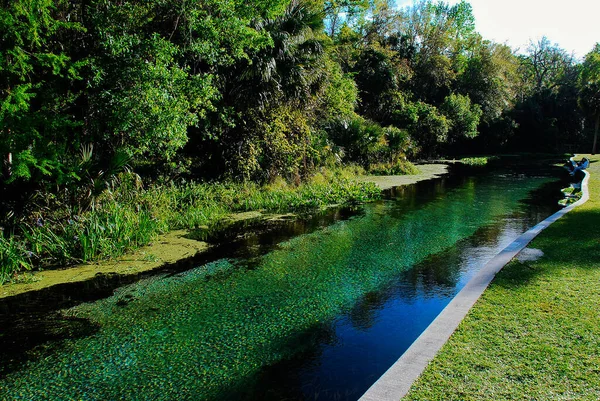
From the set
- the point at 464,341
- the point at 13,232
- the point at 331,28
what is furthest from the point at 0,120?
the point at 331,28

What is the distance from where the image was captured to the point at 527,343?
362cm

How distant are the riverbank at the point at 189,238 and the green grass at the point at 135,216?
4 centimetres

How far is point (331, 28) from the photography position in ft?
110

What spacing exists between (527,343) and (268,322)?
264cm

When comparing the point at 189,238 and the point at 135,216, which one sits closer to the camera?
the point at 135,216

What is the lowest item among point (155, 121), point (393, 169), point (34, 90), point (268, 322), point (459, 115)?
point (268, 322)

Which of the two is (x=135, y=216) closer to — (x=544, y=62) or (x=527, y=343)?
(x=527, y=343)

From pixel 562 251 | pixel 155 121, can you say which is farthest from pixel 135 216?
pixel 562 251

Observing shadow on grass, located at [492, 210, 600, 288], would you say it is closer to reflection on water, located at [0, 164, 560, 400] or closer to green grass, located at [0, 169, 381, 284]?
reflection on water, located at [0, 164, 560, 400]

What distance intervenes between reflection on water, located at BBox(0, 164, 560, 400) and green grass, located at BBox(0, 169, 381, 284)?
1.51 m

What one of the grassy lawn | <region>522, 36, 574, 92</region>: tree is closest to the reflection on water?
the grassy lawn

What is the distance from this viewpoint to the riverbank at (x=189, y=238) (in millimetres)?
6188

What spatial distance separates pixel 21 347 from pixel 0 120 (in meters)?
3.55

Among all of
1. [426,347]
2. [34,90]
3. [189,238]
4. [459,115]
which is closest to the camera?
[426,347]
